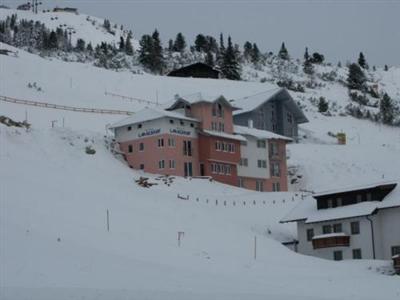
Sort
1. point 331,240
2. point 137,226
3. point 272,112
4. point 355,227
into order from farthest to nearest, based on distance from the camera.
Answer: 1. point 272,112
2. point 331,240
3. point 355,227
4. point 137,226

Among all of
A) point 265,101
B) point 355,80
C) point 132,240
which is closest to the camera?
point 132,240

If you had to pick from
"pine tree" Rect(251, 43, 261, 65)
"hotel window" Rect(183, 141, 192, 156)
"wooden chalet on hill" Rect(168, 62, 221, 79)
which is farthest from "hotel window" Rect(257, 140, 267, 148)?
"pine tree" Rect(251, 43, 261, 65)

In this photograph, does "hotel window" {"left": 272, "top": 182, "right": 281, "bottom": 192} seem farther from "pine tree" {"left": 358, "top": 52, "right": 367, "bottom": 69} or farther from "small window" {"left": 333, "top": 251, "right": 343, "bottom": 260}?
"pine tree" {"left": 358, "top": 52, "right": 367, "bottom": 69}

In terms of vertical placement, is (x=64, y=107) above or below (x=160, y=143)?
above

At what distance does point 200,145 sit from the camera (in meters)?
72.5

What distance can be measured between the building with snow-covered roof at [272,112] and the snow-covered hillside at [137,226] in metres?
3.35

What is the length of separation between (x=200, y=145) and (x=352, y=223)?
24.0m

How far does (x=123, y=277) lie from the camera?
29.9 meters

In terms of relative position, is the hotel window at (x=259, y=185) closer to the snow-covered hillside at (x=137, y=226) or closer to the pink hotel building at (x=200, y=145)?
the pink hotel building at (x=200, y=145)

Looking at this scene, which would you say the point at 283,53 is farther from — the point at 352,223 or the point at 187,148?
the point at 352,223

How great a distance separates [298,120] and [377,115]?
100ft

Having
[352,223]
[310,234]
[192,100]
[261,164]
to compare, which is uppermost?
[192,100]

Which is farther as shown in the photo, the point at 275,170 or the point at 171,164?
the point at 275,170

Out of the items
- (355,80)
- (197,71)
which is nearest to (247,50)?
(355,80)
